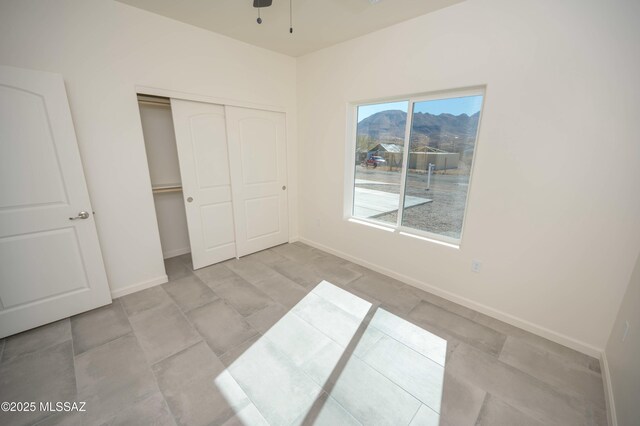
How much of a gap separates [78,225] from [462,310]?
148 inches

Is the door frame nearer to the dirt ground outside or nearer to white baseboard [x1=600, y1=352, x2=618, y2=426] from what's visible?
the dirt ground outside

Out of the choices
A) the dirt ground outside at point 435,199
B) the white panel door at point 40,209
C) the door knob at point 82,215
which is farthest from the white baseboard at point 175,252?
the dirt ground outside at point 435,199

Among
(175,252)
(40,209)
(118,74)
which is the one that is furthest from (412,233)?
(40,209)

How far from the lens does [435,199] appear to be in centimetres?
276

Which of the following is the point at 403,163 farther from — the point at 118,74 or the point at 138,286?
the point at 138,286

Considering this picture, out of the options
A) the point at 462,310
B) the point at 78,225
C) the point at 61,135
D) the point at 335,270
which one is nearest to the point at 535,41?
the point at 462,310

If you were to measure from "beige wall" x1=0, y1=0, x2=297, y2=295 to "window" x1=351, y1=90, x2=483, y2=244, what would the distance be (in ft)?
6.34

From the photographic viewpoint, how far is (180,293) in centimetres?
274

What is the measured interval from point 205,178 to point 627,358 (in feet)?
13.0

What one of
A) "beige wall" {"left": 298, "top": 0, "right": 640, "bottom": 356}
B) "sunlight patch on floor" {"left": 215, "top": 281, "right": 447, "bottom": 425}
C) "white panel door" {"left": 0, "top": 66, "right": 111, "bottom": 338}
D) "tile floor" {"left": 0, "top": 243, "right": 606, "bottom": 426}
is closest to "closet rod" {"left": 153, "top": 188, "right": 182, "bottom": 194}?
"white panel door" {"left": 0, "top": 66, "right": 111, "bottom": 338}

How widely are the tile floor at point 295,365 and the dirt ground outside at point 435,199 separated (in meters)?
0.81

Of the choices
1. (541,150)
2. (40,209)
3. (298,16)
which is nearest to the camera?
(541,150)

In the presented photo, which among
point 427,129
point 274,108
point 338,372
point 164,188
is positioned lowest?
point 338,372

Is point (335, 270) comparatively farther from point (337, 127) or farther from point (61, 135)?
point (61, 135)
